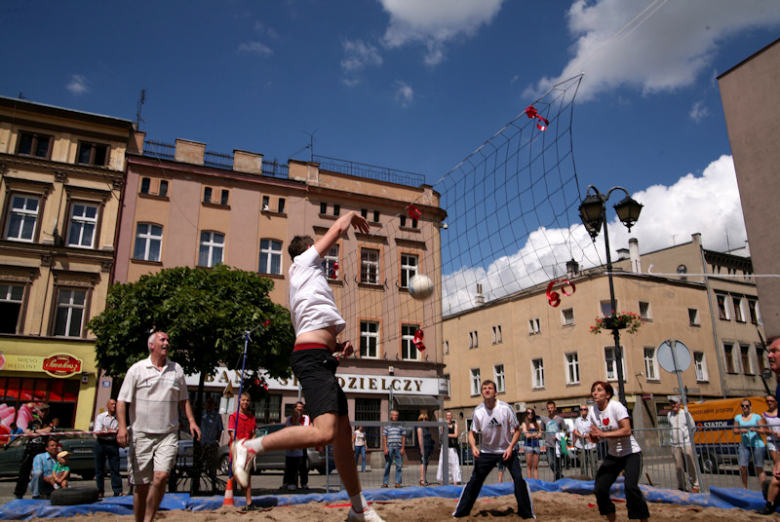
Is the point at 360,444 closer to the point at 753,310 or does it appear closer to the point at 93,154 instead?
the point at 93,154

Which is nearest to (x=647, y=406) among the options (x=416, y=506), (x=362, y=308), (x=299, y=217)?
(x=362, y=308)

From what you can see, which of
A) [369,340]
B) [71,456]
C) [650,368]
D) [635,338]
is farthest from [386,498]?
[650,368]

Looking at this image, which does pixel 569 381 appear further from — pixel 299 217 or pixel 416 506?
pixel 416 506

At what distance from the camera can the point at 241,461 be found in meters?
3.64

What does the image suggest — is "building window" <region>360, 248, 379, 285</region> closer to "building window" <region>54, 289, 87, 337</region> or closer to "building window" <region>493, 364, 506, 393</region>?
"building window" <region>54, 289, 87, 337</region>

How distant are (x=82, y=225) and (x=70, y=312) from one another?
11.4ft

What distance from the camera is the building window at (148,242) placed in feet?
76.8

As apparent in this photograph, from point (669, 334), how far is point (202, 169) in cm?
2634

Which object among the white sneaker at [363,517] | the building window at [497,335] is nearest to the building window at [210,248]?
the building window at [497,335]

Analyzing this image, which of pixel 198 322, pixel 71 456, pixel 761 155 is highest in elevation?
pixel 761 155

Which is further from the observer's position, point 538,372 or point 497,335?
point 497,335

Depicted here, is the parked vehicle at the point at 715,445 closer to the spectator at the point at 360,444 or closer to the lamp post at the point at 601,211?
the lamp post at the point at 601,211

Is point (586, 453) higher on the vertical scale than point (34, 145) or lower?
lower

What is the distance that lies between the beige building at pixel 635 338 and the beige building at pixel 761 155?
32.8 feet
